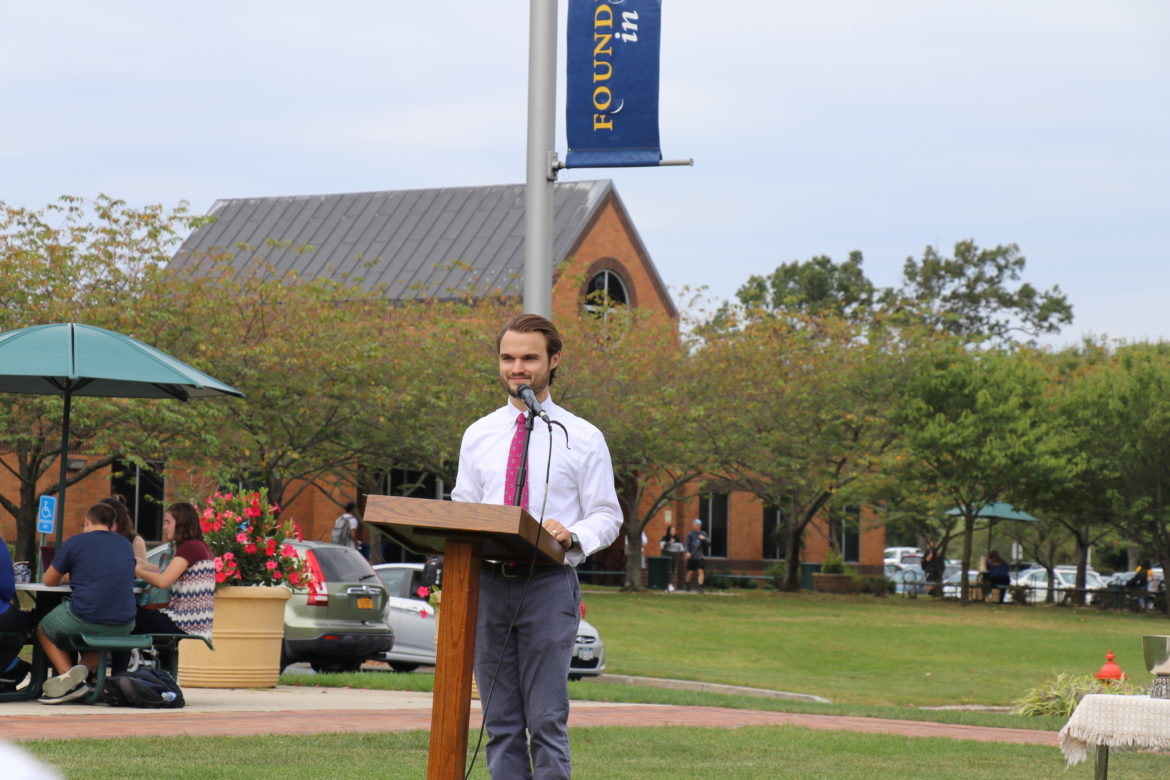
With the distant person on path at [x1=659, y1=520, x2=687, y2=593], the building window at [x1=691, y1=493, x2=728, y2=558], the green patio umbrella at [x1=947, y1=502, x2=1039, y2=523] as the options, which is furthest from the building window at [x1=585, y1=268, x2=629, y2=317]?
the green patio umbrella at [x1=947, y1=502, x2=1039, y2=523]

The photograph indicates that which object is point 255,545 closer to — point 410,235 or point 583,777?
point 583,777

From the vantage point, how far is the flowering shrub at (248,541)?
43.0 ft

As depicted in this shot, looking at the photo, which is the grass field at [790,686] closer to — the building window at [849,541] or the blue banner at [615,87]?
the blue banner at [615,87]

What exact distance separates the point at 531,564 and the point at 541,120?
16.0 feet

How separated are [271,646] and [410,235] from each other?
117 ft

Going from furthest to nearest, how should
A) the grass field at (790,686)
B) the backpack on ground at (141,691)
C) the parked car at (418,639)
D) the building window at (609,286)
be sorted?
the building window at (609,286) → the parked car at (418,639) → the backpack on ground at (141,691) → the grass field at (790,686)

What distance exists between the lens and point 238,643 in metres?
13.2

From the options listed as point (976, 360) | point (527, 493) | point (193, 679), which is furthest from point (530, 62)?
point (976, 360)

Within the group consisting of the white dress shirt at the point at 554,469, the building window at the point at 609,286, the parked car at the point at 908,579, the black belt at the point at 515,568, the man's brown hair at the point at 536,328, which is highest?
the building window at the point at 609,286

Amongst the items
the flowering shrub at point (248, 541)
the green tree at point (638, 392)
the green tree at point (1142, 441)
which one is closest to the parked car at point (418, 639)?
the flowering shrub at point (248, 541)

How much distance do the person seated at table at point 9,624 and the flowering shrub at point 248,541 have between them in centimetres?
204

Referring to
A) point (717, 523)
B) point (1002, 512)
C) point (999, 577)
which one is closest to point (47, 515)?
point (999, 577)

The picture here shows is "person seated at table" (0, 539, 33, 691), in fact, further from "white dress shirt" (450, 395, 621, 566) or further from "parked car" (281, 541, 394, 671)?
"white dress shirt" (450, 395, 621, 566)

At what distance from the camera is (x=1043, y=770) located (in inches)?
390
